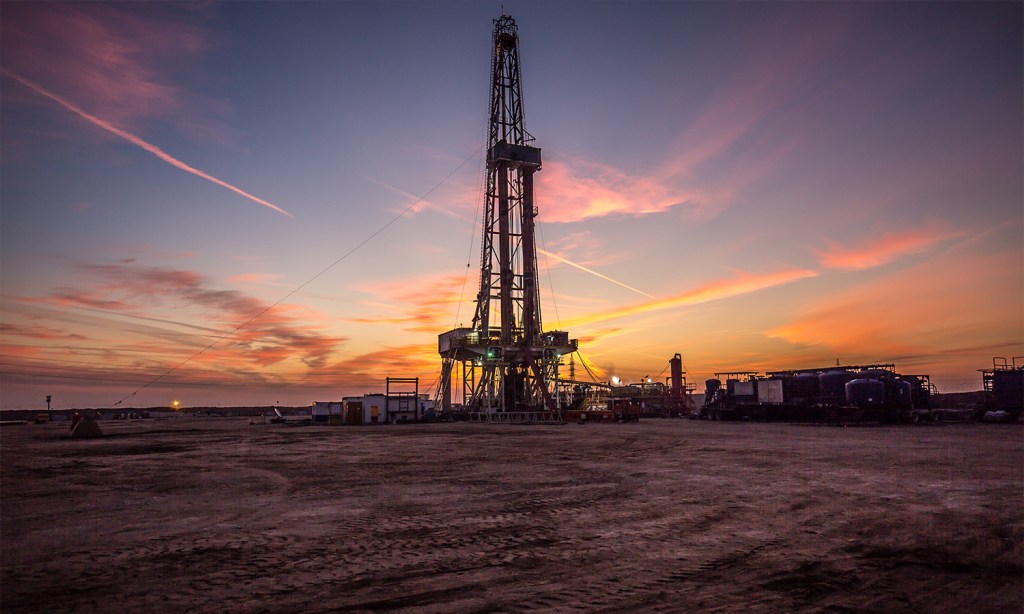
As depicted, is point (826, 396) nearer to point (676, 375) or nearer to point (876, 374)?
point (876, 374)

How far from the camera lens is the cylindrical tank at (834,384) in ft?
139

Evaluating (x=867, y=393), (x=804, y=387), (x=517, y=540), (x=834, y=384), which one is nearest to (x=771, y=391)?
(x=804, y=387)

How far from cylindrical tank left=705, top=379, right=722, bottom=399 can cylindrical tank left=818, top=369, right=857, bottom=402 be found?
1568 cm

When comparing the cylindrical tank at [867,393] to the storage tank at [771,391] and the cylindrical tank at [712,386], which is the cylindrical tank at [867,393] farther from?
the cylindrical tank at [712,386]

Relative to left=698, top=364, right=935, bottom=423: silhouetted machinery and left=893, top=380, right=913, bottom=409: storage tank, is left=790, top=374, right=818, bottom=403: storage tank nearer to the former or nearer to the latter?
left=698, top=364, right=935, bottom=423: silhouetted machinery

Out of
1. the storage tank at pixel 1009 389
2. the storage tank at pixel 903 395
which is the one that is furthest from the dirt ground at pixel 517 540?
the storage tank at pixel 1009 389

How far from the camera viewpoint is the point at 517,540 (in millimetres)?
6590

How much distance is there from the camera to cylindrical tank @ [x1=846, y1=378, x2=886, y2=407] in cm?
3916

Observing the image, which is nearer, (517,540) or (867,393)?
(517,540)

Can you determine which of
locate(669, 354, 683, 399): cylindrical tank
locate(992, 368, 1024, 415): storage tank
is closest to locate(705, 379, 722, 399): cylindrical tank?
locate(669, 354, 683, 399): cylindrical tank

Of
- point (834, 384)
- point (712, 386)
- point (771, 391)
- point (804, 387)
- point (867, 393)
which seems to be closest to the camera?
point (867, 393)

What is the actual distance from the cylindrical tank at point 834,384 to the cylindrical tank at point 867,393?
2121mm

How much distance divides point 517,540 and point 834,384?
4444 cm

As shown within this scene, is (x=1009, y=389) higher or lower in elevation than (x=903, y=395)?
higher
